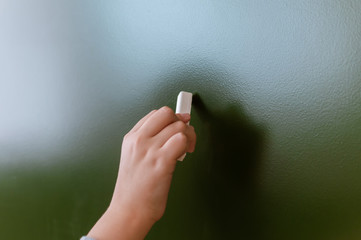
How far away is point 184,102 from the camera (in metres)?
0.62

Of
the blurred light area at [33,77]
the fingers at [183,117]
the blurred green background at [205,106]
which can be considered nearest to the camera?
the blurred green background at [205,106]

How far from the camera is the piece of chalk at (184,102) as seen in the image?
0.62 m

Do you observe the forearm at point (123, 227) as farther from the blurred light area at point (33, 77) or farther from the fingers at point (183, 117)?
the blurred light area at point (33, 77)

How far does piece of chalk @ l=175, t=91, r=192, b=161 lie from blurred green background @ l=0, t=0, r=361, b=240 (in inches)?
1.6

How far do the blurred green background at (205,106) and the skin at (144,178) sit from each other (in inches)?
5.6

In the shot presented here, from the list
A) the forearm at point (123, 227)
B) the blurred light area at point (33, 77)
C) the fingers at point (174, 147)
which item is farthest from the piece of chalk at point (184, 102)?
the blurred light area at point (33, 77)

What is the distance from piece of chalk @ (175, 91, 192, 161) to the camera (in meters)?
0.62

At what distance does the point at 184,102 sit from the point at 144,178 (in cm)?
18

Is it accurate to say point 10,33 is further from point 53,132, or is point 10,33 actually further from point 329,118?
point 329,118

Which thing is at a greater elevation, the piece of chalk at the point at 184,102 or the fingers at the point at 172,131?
the piece of chalk at the point at 184,102

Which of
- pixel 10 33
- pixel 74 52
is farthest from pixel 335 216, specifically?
pixel 10 33

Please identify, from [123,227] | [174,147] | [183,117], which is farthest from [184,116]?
[123,227]

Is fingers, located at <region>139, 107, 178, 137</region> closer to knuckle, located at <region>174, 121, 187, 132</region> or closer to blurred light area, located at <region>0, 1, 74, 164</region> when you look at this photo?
knuckle, located at <region>174, 121, 187, 132</region>

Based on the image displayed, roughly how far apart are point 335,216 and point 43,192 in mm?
849
